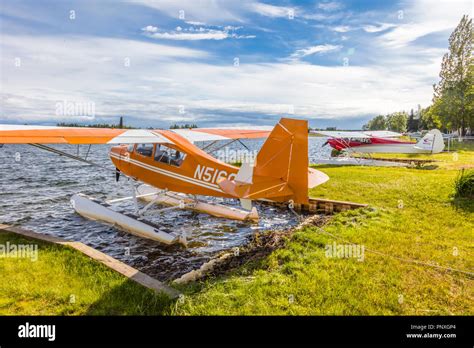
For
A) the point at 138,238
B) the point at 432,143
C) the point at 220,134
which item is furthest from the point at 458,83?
the point at 138,238

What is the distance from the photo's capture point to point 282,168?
277 inches

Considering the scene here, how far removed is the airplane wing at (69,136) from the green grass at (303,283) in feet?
8.22

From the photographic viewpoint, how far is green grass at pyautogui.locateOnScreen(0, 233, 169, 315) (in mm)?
4500

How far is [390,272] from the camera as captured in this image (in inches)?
213

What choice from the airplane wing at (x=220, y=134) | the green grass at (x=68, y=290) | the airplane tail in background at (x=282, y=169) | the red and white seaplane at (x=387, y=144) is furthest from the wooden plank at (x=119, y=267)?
the red and white seaplane at (x=387, y=144)

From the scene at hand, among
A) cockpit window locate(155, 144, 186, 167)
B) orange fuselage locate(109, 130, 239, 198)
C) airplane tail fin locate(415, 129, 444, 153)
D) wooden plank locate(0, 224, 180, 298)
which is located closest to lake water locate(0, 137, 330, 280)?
wooden plank locate(0, 224, 180, 298)

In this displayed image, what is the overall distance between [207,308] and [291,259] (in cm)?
224

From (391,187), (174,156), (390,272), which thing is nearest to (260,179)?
(390,272)

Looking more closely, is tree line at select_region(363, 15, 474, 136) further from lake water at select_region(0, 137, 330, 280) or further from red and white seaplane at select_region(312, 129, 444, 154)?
lake water at select_region(0, 137, 330, 280)

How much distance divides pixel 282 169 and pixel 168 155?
4.50 meters

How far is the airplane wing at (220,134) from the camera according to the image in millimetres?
11211

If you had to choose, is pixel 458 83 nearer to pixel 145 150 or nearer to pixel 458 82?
pixel 458 82
